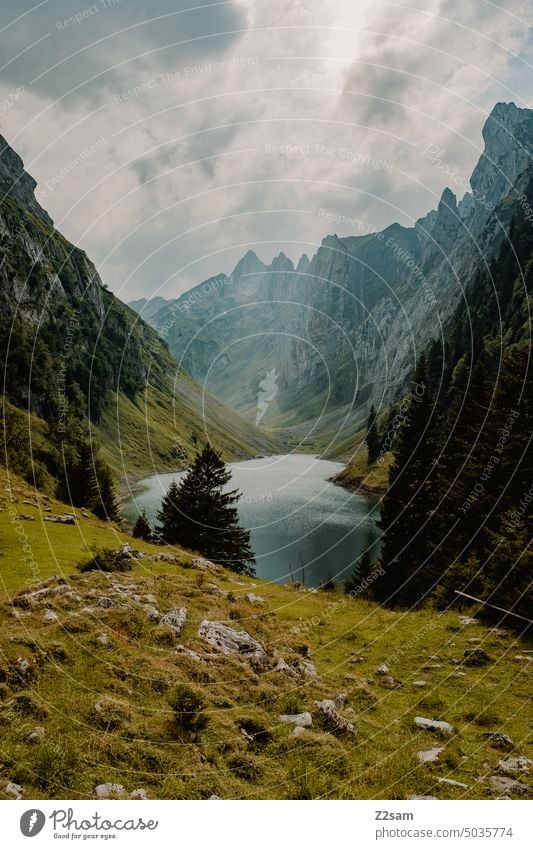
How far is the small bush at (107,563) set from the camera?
21.8 m

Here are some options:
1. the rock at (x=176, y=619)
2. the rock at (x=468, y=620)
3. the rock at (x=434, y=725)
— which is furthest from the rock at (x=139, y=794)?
the rock at (x=468, y=620)

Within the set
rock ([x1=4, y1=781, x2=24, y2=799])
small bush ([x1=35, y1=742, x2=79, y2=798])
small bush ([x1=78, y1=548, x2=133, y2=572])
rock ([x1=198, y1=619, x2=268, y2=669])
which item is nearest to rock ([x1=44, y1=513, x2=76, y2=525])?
small bush ([x1=78, y1=548, x2=133, y2=572])

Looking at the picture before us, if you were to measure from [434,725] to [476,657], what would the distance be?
19.6 ft

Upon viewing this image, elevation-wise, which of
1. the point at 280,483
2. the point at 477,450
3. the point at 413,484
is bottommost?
the point at 280,483

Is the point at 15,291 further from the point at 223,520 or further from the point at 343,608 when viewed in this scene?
the point at 343,608

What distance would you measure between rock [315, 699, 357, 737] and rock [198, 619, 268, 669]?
2883 millimetres

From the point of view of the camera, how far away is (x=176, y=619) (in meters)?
16.3

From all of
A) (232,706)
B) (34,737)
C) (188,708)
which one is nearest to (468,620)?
(232,706)

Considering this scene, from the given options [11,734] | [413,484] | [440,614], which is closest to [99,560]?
[11,734]

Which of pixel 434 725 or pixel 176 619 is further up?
pixel 434 725

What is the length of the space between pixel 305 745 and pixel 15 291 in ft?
520

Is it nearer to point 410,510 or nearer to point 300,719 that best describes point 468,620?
point 300,719

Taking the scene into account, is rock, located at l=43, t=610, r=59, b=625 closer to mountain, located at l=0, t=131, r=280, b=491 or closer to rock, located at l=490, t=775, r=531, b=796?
rock, located at l=490, t=775, r=531, b=796

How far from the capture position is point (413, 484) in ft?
137
